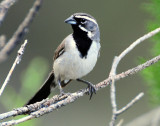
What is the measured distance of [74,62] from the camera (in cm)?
355

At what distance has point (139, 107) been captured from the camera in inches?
239

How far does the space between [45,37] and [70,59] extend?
3.28 meters

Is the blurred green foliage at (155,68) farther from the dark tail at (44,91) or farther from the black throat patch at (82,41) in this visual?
the dark tail at (44,91)

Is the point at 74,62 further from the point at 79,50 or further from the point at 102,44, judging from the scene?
the point at 102,44

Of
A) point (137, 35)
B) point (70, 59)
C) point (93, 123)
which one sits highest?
point (70, 59)

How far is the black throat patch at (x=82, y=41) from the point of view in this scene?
349 cm

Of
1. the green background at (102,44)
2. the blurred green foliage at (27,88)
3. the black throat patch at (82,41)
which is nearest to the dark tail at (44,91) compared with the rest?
the black throat patch at (82,41)

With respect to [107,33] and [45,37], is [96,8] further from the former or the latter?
[45,37]

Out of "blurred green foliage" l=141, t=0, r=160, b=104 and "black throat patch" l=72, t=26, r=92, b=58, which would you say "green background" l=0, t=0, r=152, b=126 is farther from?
"blurred green foliage" l=141, t=0, r=160, b=104

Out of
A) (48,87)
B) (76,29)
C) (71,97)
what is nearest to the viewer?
(71,97)

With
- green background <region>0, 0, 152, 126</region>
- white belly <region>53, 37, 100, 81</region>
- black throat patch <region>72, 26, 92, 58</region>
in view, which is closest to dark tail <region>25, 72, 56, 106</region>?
white belly <region>53, 37, 100, 81</region>

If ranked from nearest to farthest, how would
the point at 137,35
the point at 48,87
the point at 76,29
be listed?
1. the point at 76,29
2. the point at 48,87
3. the point at 137,35

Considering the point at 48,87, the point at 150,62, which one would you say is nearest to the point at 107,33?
the point at 48,87

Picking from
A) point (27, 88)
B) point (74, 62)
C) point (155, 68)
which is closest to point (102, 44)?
point (74, 62)
